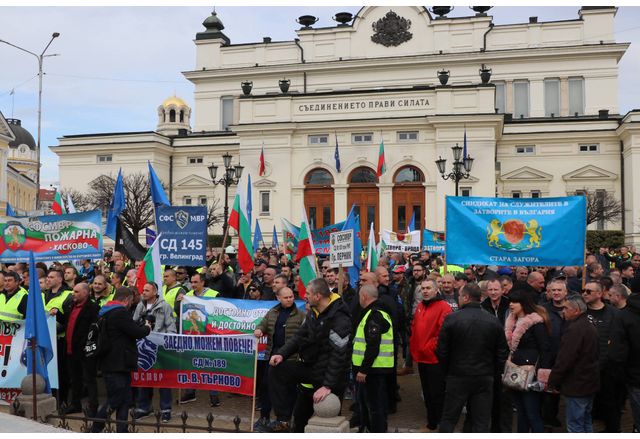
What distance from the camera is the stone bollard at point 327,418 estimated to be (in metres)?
7.12

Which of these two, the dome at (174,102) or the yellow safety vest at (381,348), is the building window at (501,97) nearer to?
the dome at (174,102)

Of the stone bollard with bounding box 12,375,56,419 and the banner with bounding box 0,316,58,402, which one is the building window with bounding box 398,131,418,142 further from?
the stone bollard with bounding box 12,375,56,419

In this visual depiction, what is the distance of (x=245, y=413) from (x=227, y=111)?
5163 cm

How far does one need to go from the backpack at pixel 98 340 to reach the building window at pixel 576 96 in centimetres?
5114

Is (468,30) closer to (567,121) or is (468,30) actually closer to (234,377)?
(567,121)

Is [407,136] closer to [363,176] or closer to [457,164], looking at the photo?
[363,176]

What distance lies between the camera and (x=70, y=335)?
952cm

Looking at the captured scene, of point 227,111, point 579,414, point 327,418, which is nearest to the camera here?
point 327,418

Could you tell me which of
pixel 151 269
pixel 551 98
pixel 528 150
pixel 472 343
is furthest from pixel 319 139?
pixel 472 343

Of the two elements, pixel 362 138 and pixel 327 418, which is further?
pixel 362 138

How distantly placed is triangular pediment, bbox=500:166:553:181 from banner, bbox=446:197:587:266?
1469 inches

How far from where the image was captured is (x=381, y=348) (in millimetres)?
7938

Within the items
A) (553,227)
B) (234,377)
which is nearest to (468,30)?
(553,227)
